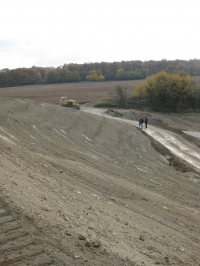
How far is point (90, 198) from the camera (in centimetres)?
1063

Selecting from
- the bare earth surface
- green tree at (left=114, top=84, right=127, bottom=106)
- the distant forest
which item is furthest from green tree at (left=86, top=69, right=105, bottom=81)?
the bare earth surface

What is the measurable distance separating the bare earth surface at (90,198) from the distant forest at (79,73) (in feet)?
212

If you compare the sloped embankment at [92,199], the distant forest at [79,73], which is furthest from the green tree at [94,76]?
the sloped embankment at [92,199]

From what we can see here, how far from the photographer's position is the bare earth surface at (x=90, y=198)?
21.5ft

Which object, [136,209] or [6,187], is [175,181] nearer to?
[136,209]

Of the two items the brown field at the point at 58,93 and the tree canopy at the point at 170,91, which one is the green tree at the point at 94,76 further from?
the tree canopy at the point at 170,91

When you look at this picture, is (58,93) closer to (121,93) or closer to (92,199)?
(121,93)

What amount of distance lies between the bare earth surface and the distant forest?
64.6 meters

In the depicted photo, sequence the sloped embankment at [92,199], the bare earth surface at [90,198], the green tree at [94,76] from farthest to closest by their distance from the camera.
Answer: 1. the green tree at [94,76]
2. the sloped embankment at [92,199]
3. the bare earth surface at [90,198]

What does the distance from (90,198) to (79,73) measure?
3549 inches


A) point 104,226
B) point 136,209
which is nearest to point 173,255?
point 104,226

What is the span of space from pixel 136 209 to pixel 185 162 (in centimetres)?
1262

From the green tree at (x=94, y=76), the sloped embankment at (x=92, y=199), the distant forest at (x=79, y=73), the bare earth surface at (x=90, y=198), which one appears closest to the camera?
the bare earth surface at (x=90, y=198)

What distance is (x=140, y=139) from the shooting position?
27.8 m
